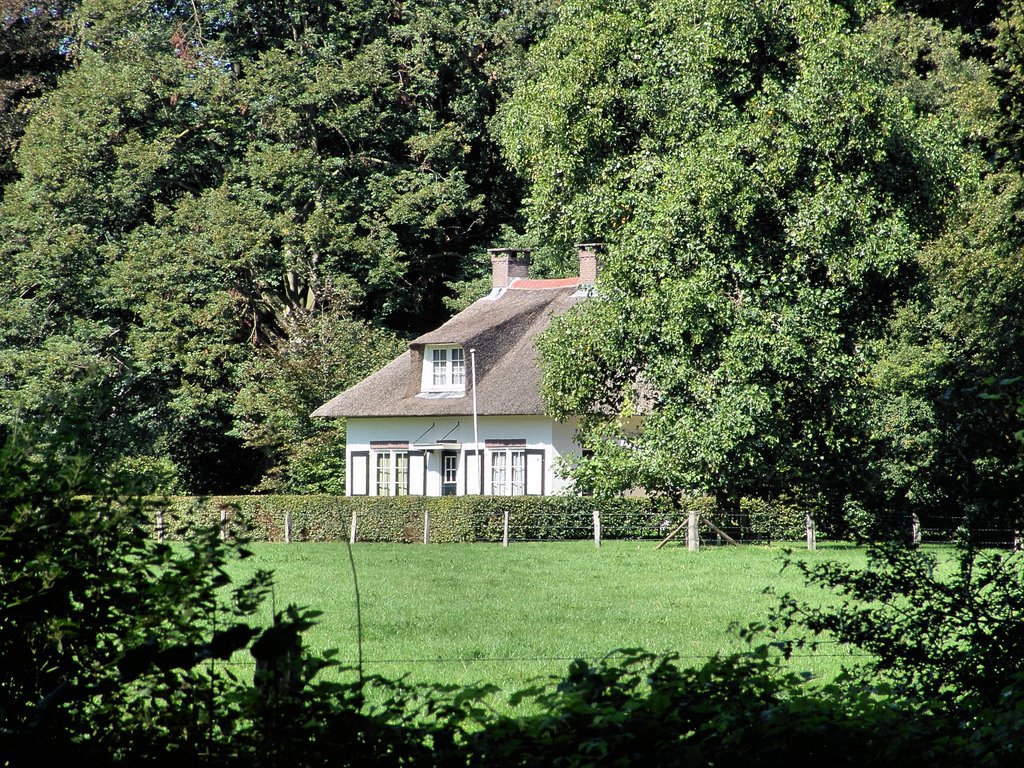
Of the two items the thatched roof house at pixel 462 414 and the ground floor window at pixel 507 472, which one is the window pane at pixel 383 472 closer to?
the thatched roof house at pixel 462 414

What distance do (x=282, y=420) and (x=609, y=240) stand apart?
1650cm

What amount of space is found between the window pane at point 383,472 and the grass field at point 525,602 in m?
11.0

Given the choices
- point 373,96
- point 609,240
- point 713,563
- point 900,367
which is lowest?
point 713,563

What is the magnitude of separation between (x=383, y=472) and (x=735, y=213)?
1817 cm

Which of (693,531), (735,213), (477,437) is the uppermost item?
(735,213)

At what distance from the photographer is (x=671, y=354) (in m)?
23.9

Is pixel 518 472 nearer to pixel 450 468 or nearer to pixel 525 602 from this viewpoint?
pixel 450 468

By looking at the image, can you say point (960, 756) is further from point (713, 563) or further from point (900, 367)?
point (900, 367)

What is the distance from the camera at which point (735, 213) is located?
22.8 m

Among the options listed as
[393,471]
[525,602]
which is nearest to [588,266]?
[393,471]

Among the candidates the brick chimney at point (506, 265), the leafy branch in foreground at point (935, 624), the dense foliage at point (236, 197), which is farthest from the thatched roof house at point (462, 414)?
the leafy branch in foreground at point (935, 624)

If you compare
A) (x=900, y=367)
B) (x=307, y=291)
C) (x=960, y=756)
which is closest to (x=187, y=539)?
(x=960, y=756)

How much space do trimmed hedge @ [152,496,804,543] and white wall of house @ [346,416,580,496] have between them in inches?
182

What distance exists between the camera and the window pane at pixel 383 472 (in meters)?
37.6
